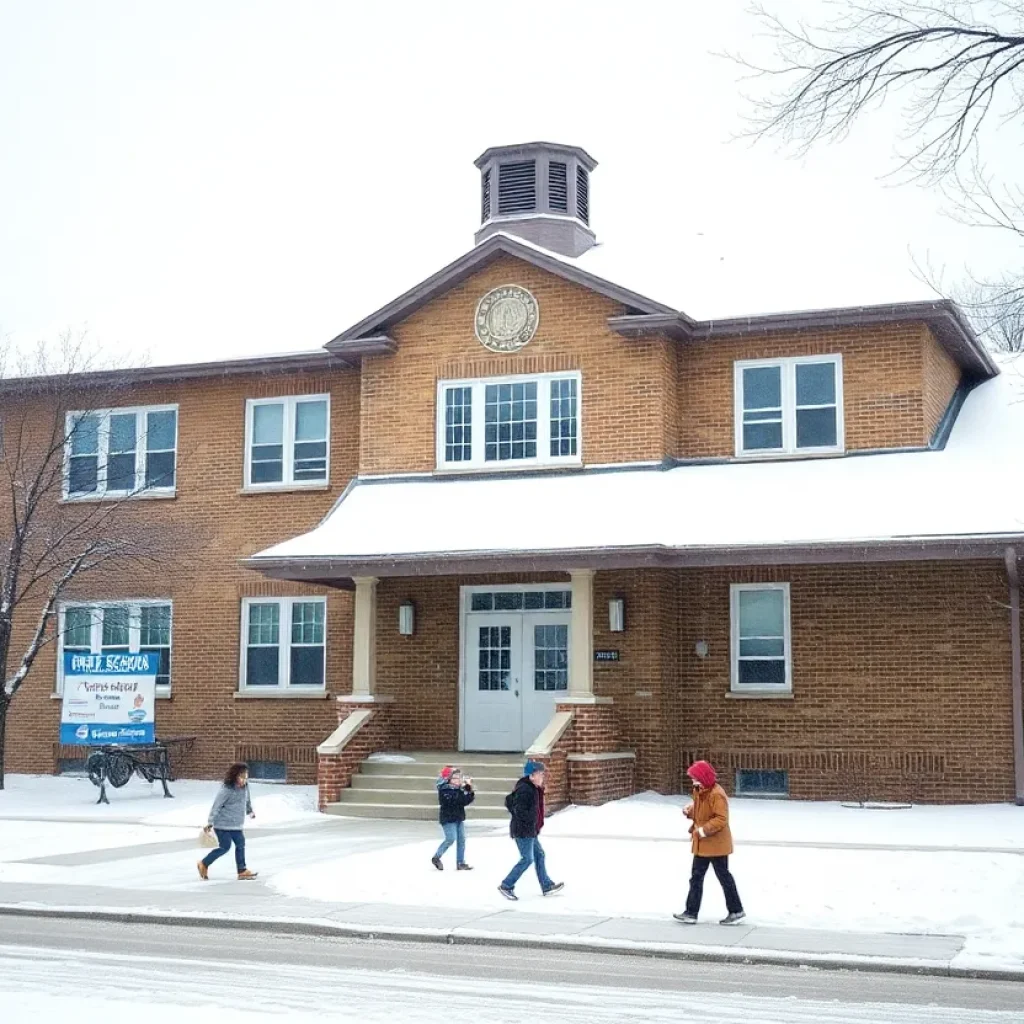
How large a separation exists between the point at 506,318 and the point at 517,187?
3.90 metres

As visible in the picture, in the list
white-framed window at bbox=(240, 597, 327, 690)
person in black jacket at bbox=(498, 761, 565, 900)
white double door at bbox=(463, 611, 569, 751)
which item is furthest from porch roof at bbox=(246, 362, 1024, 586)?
person in black jacket at bbox=(498, 761, 565, 900)

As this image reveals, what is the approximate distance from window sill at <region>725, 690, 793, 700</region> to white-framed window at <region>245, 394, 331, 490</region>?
7729 millimetres

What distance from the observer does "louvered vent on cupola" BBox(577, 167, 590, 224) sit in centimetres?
2689

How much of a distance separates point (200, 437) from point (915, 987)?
59.2 feet

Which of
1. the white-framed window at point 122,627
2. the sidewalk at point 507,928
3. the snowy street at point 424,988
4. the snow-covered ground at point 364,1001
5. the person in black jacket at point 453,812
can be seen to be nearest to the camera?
the snow-covered ground at point 364,1001

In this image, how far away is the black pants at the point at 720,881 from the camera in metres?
12.9

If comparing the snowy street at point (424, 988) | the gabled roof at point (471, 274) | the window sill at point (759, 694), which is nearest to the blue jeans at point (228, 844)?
the snowy street at point (424, 988)

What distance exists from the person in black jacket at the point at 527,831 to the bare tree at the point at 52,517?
1203 centimetres

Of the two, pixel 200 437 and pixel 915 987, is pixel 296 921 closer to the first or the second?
pixel 915 987

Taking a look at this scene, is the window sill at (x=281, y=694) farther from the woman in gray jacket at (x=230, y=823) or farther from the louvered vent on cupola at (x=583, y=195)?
the louvered vent on cupola at (x=583, y=195)

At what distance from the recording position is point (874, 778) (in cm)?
2084

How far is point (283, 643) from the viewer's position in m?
25.2

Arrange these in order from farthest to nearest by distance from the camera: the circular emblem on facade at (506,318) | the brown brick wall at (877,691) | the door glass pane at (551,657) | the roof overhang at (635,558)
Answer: the circular emblem on facade at (506,318), the door glass pane at (551,657), the brown brick wall at (877,691), the roof overhang at (635,558)

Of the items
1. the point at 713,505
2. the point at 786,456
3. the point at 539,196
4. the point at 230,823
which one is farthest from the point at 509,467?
the point at 230,823
